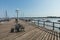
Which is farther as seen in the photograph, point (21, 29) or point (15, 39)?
point (21, 29)

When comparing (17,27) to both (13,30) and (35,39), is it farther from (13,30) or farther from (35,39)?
(35,39)

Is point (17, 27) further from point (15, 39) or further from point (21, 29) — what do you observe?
point (15, 39)

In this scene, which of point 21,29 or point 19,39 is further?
point 21,29

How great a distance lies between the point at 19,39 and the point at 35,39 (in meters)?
0.81

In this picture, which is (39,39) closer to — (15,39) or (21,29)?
(15,39)

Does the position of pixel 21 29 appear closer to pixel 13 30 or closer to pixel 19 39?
pixel 13 30

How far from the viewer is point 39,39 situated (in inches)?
185

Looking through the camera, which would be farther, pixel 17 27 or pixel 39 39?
pixel 17 27

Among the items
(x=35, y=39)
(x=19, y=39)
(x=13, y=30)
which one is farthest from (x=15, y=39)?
(x=13, y=30)

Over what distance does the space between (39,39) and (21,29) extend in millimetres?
3302

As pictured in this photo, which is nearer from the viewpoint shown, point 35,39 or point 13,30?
point 35,39

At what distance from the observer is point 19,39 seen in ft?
15.9

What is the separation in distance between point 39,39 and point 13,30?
3.36 m

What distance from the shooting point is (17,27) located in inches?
304
